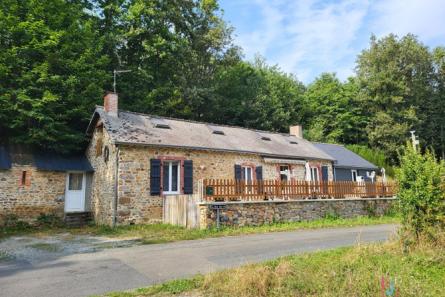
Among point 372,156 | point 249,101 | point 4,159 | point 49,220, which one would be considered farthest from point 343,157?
point 4,159

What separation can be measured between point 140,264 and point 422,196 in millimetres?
6826

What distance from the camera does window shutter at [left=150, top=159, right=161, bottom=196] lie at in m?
15.5

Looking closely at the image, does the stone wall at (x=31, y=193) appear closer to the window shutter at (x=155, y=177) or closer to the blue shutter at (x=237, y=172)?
the window shutter at (x=155, y=177)

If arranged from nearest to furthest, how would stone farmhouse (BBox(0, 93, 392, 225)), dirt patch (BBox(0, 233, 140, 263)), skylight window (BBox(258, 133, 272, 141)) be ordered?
dirt patch (BBox(0, 233, 140, 263)) → stone farmhouse (BBox(0, 93, 392, 225)) → skylight window (BBox(258, 133, 272, 141))

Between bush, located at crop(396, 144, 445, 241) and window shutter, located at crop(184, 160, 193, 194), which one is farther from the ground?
window shutter, located at crop(184, 160, 193, 194)

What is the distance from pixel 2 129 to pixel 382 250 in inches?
704

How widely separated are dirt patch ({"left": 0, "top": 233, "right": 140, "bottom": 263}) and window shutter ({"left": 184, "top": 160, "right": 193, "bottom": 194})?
5205 millimetres

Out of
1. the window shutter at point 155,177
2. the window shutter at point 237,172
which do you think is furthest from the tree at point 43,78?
the window shutter at point 237,172

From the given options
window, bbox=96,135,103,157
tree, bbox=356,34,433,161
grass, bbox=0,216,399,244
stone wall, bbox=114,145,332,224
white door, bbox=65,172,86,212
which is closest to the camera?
grass, bbox=0,216,399,244

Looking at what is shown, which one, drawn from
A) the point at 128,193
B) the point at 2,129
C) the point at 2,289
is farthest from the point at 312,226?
the point at 2,129

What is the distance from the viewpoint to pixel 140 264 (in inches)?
303

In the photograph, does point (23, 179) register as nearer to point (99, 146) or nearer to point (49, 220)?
point (49, 220)

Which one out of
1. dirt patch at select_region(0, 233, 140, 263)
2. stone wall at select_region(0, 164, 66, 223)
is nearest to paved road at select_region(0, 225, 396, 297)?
dirt patch at select_region(0, 233, 140, 263)

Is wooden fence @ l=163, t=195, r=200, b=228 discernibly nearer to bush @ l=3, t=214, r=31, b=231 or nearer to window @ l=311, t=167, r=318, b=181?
bush @ l=3, t=214, r=31, b=231
